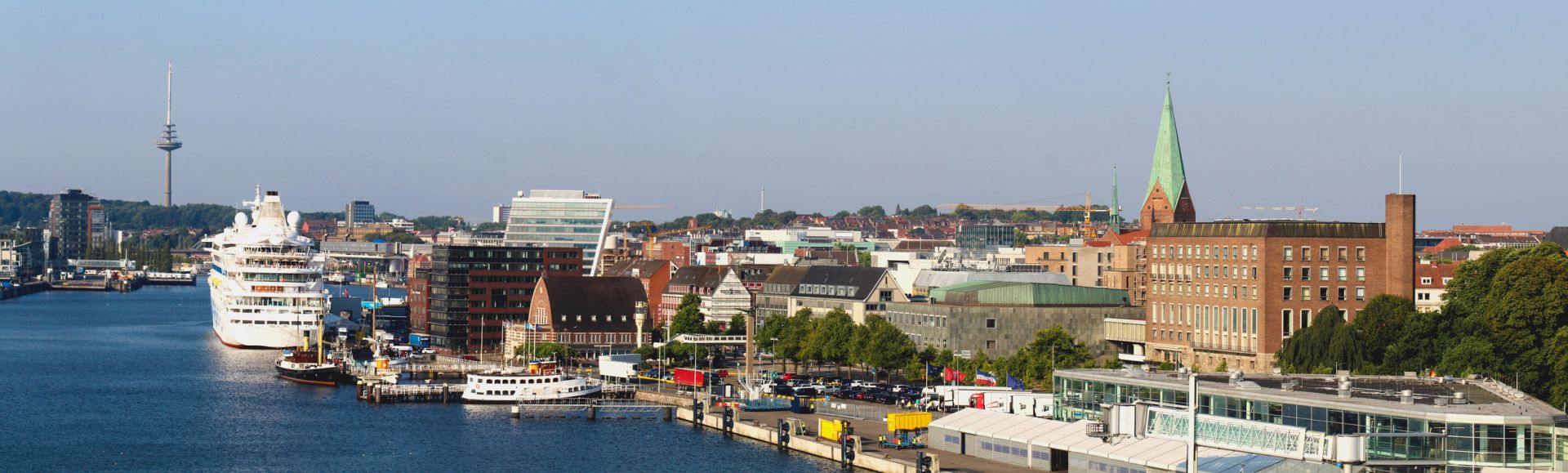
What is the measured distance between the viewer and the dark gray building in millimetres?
119500

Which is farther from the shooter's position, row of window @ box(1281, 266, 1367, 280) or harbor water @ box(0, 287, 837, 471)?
row of window @ box(1281, 266, 1367, 280)

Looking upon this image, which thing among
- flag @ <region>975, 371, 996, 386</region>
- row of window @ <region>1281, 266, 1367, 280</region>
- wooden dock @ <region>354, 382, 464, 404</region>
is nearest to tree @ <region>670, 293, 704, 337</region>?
wooden dock @ <region>354, 382, 464, 404</region>

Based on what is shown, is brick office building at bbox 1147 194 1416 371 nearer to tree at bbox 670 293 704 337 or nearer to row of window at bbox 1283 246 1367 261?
row of window at bbox 1283 246 1367 261

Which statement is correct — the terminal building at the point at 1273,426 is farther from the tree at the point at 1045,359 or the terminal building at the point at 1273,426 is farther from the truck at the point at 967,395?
the tree at the point at 1045,359

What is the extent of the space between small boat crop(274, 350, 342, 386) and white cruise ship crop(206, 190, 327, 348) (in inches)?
1087

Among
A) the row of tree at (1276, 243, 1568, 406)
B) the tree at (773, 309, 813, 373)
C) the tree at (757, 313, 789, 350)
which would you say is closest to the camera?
the row of tree at (1276, 243, 1568, 406)

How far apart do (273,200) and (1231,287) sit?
99.2 meters

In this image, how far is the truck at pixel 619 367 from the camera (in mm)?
120562

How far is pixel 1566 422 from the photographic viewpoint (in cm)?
6081

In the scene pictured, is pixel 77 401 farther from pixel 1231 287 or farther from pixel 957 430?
pixel 1231 287

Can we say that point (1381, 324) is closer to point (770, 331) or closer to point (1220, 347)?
point (1220, 347)

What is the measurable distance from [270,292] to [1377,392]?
114087mm

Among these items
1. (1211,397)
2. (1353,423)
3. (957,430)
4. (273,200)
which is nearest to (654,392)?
(957,430)

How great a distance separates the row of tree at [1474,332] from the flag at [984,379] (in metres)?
15.3
